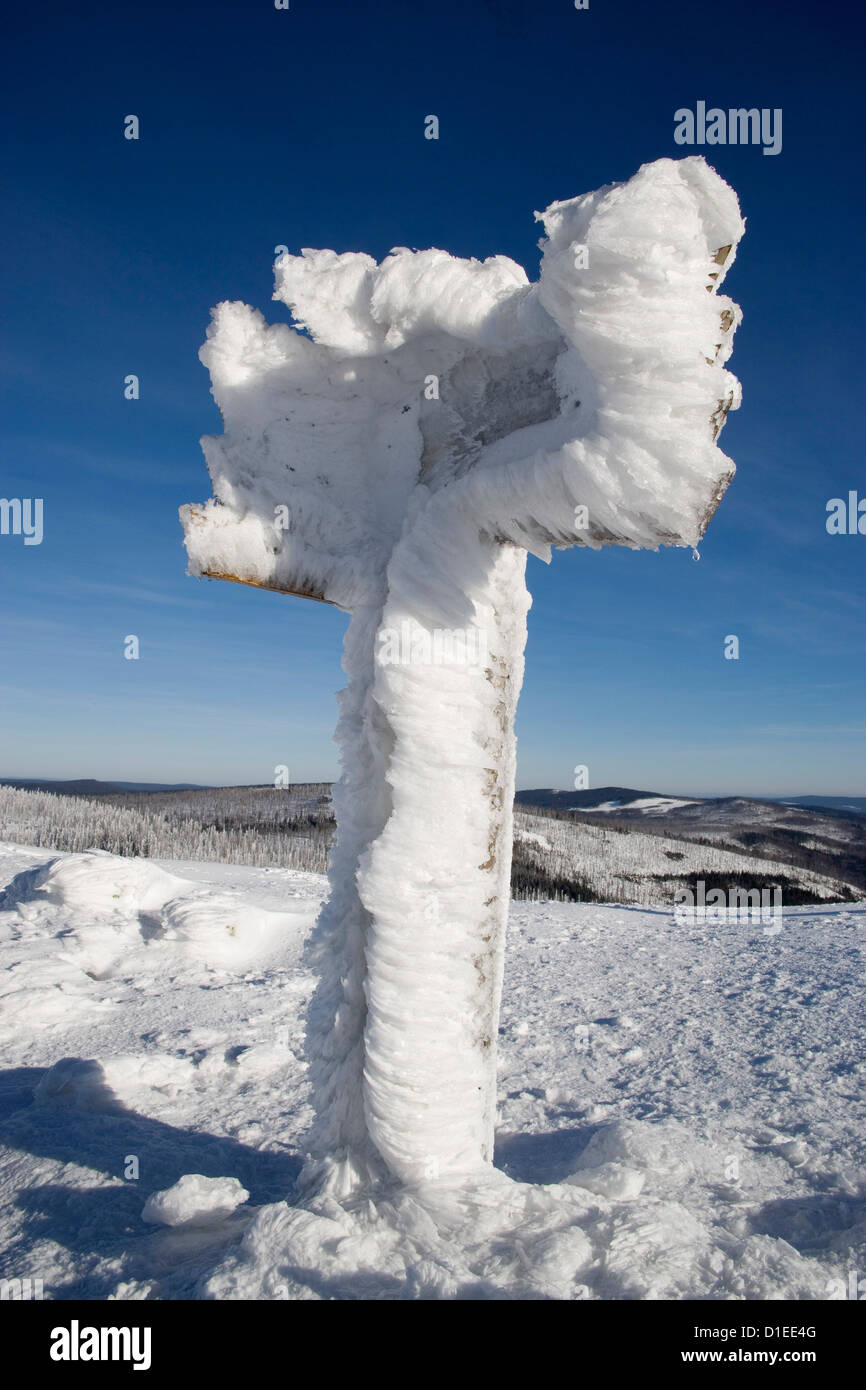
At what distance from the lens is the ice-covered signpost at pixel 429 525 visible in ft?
6.59

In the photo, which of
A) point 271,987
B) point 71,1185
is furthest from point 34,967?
point 71,1185

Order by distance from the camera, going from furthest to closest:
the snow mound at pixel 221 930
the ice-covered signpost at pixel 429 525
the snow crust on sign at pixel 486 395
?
the snow mound at pixel 221 930 < the ice-covered signpost at pixel 429 525 < the snow crust on sign at pixel 486 395

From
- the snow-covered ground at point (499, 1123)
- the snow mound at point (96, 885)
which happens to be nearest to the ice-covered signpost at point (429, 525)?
the snow-covered ground at point (499, 1123)

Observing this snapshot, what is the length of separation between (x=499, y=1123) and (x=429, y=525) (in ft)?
12.2

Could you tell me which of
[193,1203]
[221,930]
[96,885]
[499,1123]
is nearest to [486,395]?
[193,1203]

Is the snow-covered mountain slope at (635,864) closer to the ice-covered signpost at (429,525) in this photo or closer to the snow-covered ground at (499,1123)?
the snow-covered ground at (499,1123)

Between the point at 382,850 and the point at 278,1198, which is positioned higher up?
the point at 382,850

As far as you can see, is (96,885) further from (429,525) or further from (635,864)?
(635,864)

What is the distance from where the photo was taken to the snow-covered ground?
7.72 feet

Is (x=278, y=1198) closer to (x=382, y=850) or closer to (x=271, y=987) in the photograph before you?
(x=382, y=850)

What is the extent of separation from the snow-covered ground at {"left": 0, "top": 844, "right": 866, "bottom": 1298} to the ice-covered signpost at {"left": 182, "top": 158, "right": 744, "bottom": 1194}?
1.44ft

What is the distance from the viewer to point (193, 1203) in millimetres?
3018

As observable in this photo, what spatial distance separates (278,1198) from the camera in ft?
11.2
